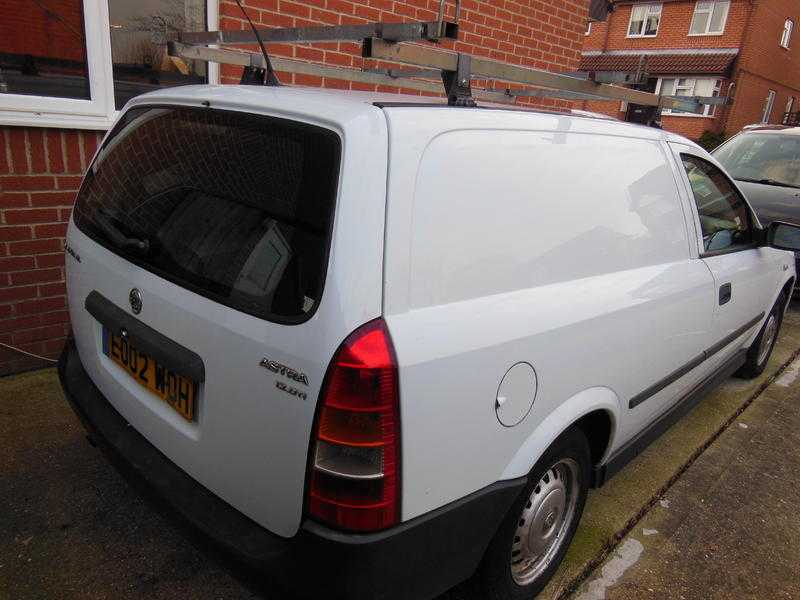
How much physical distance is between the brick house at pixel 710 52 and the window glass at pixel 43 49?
22593 millimetres

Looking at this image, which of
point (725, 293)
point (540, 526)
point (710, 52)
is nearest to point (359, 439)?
point (540, 526)

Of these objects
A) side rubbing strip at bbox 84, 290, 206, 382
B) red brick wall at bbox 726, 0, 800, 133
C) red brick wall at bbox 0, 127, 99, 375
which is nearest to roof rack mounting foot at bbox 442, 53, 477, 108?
side rubbing strip at bbox 84, 290, 206, 382

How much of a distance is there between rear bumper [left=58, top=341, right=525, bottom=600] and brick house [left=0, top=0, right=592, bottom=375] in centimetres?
191

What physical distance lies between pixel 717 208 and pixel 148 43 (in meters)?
3.58

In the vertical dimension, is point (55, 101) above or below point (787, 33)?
below

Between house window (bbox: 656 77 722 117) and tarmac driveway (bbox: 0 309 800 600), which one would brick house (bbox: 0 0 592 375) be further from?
house window (bbox: 656 77 722 117)

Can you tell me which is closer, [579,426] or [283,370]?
[283,370]

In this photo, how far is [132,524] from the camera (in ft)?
8.07

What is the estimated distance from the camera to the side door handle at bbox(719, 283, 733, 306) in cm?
298

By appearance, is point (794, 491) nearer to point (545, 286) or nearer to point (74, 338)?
point (545, 286)

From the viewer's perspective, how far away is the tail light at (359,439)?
1420mm

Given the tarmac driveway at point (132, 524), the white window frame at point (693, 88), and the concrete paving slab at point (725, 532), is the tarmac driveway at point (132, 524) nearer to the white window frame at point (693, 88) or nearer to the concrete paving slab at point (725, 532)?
the concrete paving slab at point (725, 532)

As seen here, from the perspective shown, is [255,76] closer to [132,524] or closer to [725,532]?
[132,524]

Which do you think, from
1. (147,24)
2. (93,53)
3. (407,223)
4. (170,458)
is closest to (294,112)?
(407,223)
